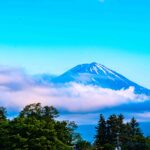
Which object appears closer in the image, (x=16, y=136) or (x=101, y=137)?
(x=16, y=136)

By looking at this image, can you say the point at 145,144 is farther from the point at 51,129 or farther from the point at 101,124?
the point at 51,129

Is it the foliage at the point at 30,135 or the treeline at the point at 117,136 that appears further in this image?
the treeline at the point at 117,136

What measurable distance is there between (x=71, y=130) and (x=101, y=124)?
2299 centimetres

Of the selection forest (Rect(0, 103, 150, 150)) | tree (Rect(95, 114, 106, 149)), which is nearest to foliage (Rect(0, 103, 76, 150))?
forest (Rect(0, 103, 150, 150))

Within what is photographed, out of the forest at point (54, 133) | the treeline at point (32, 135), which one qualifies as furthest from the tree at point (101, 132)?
the treeline at point (32, 135)

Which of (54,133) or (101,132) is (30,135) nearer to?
(54,133)

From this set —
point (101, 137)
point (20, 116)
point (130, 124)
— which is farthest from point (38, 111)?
point (130, 124)

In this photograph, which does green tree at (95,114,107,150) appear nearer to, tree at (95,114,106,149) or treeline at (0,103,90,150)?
tree at (95,114,106,149)

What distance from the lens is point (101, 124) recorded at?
366 feet

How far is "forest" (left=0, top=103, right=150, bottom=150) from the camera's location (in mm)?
76875

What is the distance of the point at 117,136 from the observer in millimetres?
110812

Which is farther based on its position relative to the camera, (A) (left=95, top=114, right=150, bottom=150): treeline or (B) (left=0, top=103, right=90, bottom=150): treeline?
(A) (left=95, top=114, right=150, bottom=150): treeline

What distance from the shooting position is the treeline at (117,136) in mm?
107875

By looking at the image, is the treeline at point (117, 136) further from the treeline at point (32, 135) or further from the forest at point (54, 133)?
the treeline at point (32, 135)
